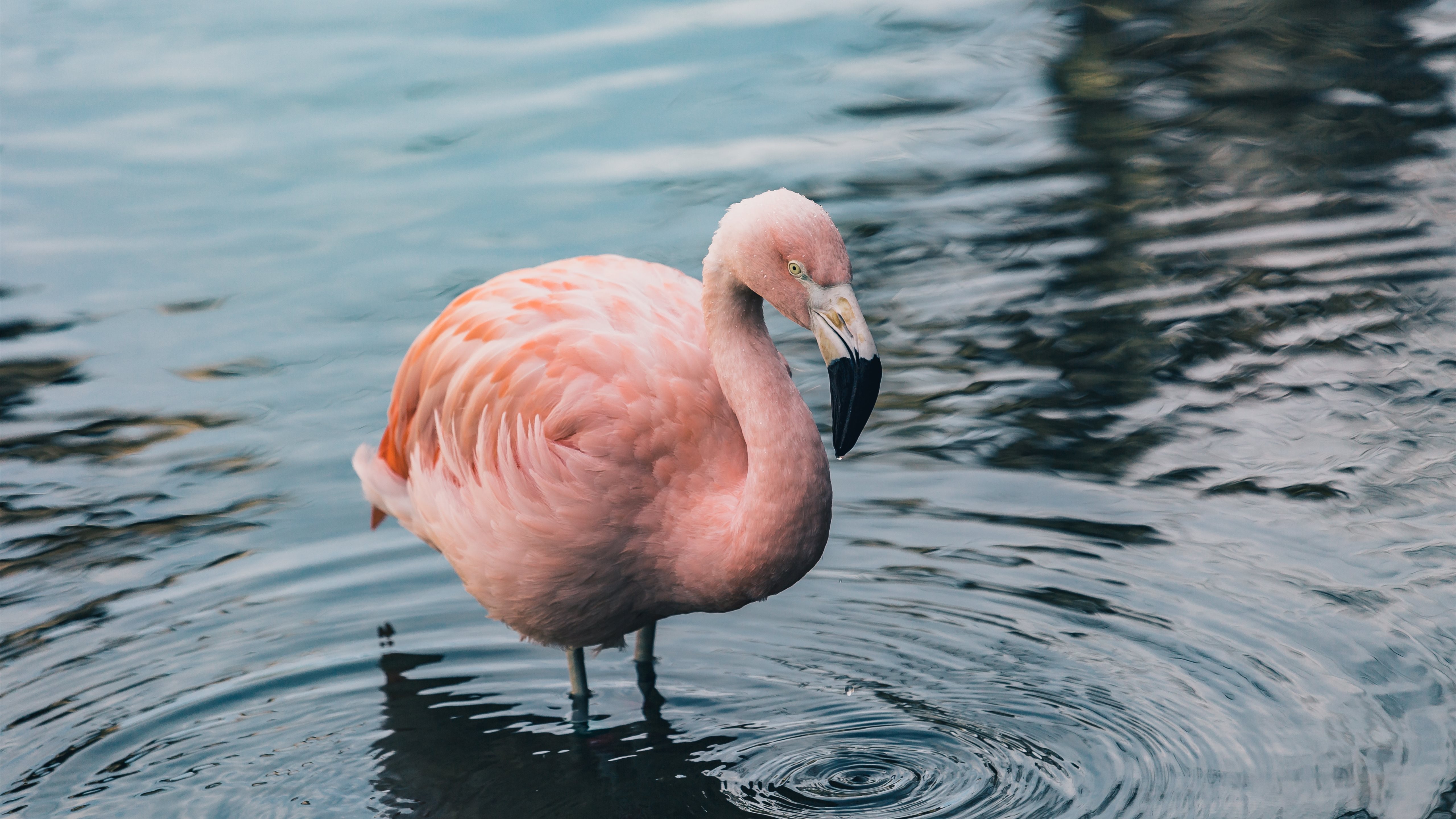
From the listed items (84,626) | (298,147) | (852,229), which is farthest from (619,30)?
(84,626)

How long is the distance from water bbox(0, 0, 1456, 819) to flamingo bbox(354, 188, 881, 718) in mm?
609

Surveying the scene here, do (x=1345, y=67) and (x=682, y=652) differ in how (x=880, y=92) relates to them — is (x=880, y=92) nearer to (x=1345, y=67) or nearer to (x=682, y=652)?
(x=1345, y=67)

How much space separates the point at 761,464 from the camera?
4227mm

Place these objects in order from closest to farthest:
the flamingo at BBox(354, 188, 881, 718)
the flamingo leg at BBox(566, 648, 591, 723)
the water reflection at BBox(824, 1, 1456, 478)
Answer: the flamingo at BBox(354, 188, 881, 718), the flamingo leg at BBox(566, 648, 591, 723), the water reflection at BBox(824, 1, 1456, 478)

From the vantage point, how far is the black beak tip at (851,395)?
157 inches

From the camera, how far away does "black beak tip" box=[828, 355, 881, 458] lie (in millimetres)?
3979

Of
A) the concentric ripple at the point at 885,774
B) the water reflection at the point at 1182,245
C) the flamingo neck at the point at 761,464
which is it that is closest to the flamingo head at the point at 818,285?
the flamingo neck at the point at 761,464

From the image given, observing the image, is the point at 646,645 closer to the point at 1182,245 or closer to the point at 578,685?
the point at 578,685

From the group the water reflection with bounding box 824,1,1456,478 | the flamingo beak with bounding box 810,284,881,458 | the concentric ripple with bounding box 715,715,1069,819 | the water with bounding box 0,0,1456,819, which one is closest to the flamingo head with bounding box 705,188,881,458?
the flamingo beak with bounding box 810,284,881,458

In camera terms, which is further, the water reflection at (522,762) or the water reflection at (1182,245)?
the water reflection at (1182,245)

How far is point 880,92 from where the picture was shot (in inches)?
409

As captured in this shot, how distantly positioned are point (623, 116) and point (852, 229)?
83.5 inches

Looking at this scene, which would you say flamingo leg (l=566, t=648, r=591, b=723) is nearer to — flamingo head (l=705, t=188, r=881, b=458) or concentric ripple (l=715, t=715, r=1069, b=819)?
concentric ripple (l=715, t=715, r=1069, b=819)

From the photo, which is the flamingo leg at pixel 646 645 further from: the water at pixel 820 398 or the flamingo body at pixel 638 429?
the water at pixel 820 398
